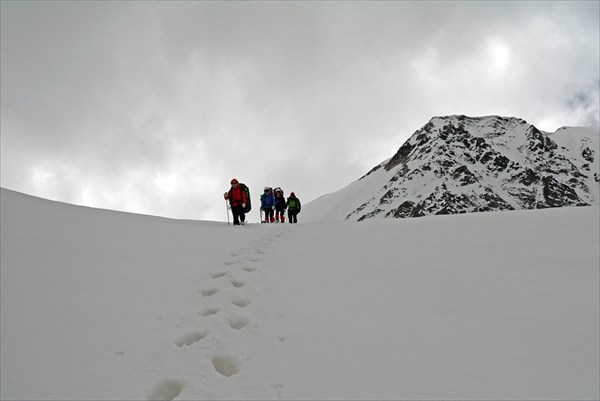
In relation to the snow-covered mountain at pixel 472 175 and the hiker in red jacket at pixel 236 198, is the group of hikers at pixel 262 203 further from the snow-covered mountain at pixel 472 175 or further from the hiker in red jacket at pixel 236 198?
the snow-covered mountain at pixel 472 175

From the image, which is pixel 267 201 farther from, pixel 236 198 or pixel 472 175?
pixel 472 175

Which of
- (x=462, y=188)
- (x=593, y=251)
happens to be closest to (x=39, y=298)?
(x=593, y=251)

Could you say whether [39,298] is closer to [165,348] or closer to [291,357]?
[165,348]

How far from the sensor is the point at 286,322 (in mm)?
3451

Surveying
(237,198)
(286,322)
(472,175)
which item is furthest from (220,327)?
(472,175)

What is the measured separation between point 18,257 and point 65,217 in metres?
3.64

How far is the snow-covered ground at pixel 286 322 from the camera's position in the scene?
240 cm

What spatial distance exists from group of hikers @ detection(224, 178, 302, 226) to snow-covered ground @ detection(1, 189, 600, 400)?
6958 millimetres

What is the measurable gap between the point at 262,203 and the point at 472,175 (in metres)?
170

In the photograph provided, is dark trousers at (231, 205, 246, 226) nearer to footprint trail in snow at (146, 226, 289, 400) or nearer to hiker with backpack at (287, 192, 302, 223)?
hiker with backpack at (287, 192, 302, 223)

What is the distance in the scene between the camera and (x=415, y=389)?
2.41m

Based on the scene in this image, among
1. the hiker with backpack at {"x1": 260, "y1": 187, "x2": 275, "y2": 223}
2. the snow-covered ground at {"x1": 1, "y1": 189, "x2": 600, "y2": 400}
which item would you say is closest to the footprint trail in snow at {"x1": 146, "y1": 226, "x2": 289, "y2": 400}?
the snow-covered ground at {"x1": 1, "y1": 189, "x2": 600, "y2": 400}

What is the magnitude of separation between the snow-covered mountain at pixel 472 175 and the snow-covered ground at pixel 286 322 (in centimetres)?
13297

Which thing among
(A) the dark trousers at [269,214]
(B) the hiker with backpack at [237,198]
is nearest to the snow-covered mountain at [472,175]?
(A) the dark trousers at [269,214]
